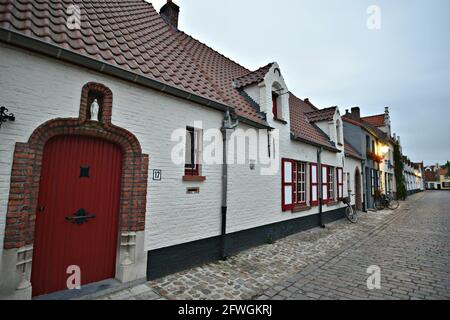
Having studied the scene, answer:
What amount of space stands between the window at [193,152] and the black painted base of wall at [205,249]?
163 cm

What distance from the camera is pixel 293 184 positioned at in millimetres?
8961

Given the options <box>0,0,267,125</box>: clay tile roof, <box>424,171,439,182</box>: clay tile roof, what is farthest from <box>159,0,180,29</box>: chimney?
<box>424,171,439,182</box>: clay tile roof

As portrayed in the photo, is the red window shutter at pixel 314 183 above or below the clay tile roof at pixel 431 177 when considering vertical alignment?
below

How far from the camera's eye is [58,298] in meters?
3.49

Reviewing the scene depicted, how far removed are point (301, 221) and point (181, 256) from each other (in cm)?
574

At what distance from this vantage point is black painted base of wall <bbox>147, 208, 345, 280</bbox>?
180 inches

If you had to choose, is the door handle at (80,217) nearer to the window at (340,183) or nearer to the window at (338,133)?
the window at (340,183)

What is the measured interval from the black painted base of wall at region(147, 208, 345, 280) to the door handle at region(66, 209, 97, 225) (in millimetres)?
1289

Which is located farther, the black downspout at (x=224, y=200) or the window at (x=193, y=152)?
the black downspout at (x=224, y=200)

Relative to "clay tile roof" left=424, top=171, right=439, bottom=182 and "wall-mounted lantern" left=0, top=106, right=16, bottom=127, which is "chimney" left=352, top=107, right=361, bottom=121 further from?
"clay tile roof" left=424, top=171, right=439, bottom=182

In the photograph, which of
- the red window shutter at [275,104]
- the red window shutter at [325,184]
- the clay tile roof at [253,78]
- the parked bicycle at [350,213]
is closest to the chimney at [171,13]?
the clay tile roof at [253,78]

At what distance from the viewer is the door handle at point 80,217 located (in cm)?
379

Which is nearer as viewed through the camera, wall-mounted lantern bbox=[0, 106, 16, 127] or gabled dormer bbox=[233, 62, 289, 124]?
wall-mounted lantern bbox=[0, 106, 16, 127]
